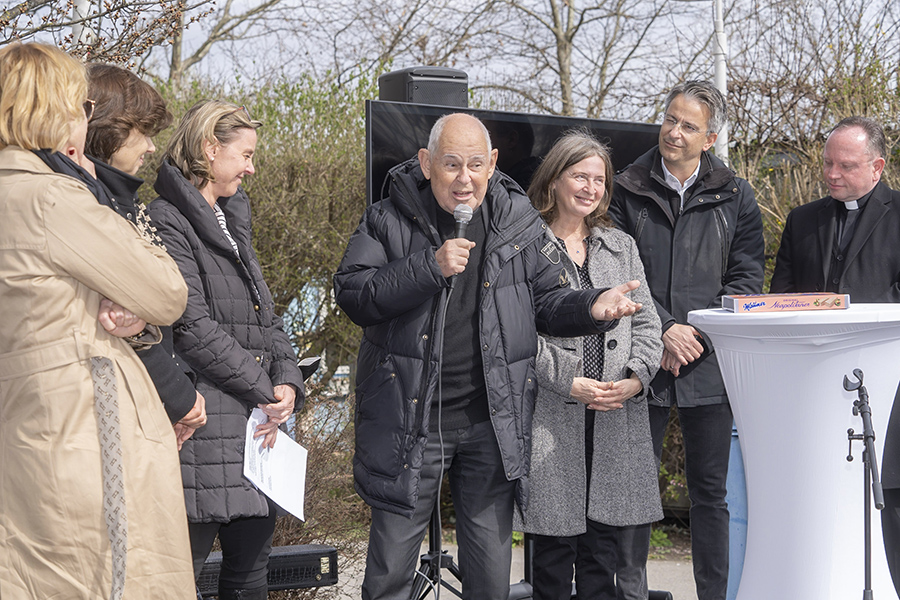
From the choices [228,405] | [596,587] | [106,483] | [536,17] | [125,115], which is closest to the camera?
[106,483]

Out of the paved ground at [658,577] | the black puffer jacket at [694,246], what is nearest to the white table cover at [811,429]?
the black puffer jacket at [694,246]

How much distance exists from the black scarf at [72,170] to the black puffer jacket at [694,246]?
2.27 m

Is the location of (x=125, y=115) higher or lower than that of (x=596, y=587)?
higher

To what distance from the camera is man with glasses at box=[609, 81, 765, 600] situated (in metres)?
3.72

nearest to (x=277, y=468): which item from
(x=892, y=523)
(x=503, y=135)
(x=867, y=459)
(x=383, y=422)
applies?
(x=383, y=422)

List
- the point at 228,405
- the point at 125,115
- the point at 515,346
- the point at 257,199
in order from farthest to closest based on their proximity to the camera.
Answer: the point at 257,199 → the point at 515,346 → the point at 228,405 → the point at 125,115

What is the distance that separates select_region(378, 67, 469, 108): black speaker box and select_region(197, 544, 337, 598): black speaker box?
6.93 ft

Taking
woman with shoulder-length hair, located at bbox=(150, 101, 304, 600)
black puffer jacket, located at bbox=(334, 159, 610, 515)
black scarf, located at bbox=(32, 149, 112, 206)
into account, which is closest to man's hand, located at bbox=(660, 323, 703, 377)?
black puffer jacket, located at bbox=(334, 159, 610, 515)

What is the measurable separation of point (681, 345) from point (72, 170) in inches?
93.5

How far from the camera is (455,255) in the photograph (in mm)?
2760

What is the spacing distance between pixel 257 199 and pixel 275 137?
2.23ft

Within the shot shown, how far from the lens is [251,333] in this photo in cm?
295

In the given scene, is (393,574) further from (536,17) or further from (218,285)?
(536,17)

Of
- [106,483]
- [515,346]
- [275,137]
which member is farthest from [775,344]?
[275,137]
